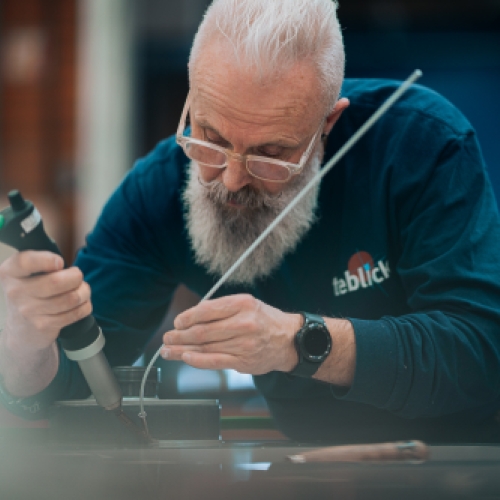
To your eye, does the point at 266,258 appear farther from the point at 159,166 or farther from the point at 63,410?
the point at 63,410

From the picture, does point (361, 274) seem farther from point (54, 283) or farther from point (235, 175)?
point (54, 283)

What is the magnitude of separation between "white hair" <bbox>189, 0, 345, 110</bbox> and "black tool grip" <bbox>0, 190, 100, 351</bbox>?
1.61 feet

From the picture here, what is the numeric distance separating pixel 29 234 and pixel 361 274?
75 centimetres

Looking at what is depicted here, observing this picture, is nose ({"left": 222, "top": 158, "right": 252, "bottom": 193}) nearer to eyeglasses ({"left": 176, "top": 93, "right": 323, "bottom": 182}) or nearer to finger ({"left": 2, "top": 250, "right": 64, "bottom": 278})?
eyeglasses ({"left": 176, "top": 93, "right": 323, "bottom": 182})

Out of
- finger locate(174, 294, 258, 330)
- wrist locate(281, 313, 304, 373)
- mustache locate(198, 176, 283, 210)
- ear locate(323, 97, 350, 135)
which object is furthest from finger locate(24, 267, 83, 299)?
ear locate(323, 97, 350, 135)

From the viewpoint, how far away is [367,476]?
2.27ft

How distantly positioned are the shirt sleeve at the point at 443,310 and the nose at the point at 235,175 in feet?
1.02

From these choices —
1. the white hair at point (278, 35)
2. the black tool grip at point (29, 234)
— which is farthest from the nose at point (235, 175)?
the black tool grip at point (29, 234)

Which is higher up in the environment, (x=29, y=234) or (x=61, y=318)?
(x=29, y=234)

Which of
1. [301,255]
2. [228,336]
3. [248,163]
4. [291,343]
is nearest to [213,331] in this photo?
[228,336]

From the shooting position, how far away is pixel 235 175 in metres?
1.20

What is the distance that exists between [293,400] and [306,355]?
0.46 meters

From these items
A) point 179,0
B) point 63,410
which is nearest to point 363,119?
point 63,410

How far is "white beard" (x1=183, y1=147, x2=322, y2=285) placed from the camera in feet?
Result: 4.22
